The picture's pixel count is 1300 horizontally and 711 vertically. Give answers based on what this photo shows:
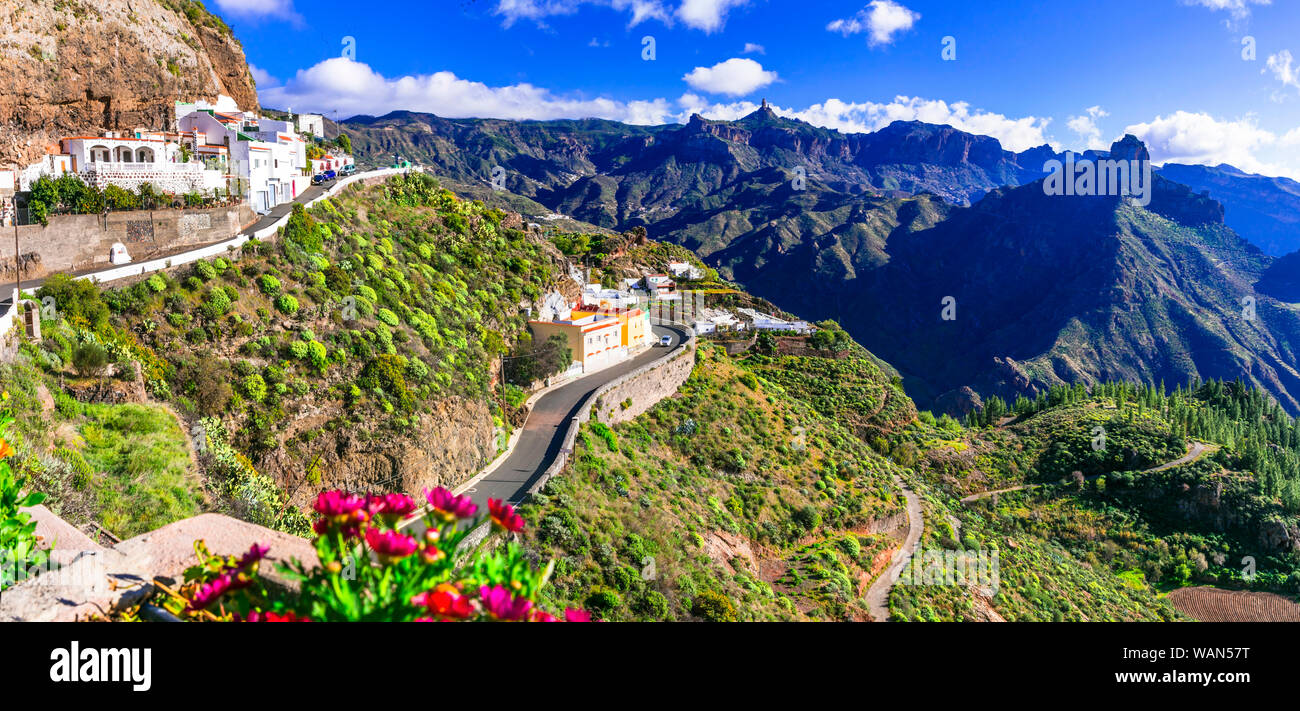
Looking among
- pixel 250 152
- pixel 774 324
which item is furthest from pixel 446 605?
pixel 774 324

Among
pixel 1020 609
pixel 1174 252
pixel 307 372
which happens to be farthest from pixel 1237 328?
pixel 307 372

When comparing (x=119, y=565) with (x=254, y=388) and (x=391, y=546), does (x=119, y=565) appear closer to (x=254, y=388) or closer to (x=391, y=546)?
(x=391, y=546)

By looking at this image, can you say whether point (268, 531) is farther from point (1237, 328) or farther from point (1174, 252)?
point (1174, 252)

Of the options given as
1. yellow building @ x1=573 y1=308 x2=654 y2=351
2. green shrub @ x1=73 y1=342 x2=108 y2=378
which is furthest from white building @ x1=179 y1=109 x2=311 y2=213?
green shrub @ x1=73 y1=342 x2=108 y2=378

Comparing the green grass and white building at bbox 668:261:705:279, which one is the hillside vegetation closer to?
the green grass
